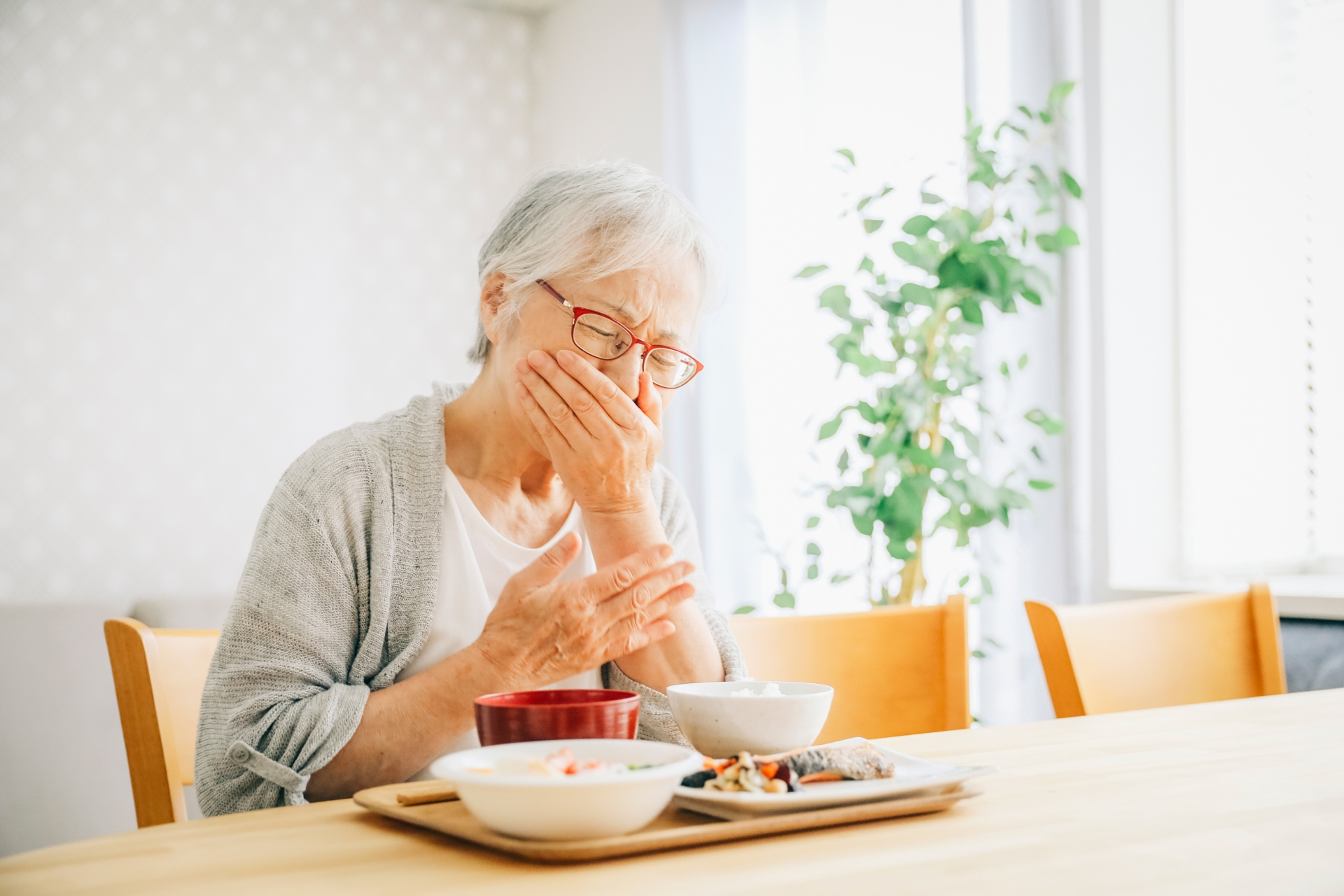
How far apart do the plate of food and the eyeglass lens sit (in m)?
0.55

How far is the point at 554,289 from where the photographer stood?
1.18 metres

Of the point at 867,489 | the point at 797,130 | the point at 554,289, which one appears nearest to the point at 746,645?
the point at 554,289

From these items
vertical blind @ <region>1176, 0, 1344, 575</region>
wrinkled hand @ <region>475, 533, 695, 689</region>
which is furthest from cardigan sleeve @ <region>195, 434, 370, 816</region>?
vertical blind @ <region>1176, 0, 1344, 575</region>

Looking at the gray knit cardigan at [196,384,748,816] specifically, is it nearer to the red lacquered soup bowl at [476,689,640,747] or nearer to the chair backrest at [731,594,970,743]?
the chair backrest at [731,594,970,743]

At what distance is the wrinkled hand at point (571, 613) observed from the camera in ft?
3.07

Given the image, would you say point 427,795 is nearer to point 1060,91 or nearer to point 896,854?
point 896,854

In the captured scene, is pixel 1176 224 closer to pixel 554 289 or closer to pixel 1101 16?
pixel 1101 16

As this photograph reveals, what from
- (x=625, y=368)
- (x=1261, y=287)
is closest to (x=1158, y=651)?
(x=625, y=368)

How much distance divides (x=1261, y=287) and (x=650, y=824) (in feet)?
6.94

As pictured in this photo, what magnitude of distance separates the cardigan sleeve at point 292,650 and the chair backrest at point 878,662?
0.47m

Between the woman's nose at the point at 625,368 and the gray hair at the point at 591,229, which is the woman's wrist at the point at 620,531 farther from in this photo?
the gray hair at the point at 591,229

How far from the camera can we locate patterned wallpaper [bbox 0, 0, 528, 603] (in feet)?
9.46

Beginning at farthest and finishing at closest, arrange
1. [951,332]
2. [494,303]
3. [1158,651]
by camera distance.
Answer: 1. [951,332]
2. [1158,651]
3. [494,303]

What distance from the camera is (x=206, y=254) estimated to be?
3.15 m
